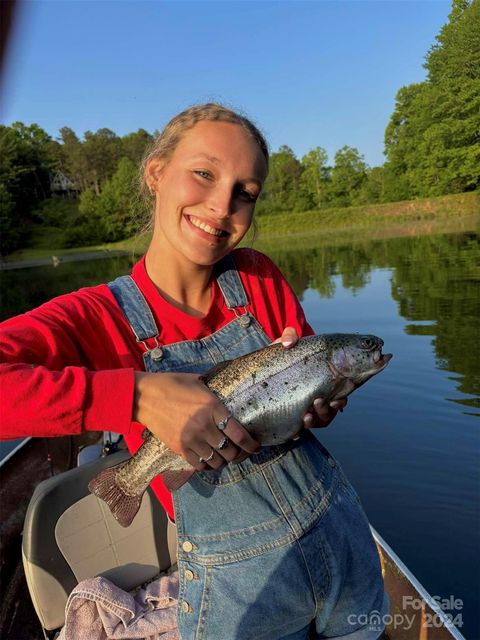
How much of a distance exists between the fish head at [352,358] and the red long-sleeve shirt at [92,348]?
244 millimetres

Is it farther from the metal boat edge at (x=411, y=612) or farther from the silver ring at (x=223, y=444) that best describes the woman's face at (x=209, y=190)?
the metal boat edge at (x=411, y=612)

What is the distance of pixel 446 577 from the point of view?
5.05 m

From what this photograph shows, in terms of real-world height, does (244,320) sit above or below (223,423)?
above

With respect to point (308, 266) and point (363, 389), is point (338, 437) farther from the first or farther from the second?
point (308, 266)

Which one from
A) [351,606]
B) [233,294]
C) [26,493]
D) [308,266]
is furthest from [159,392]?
[308,266]

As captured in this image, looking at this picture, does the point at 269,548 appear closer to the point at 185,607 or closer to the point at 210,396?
the point at 185,607

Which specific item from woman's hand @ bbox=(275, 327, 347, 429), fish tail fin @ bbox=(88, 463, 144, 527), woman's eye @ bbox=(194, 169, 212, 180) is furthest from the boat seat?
woman's eye @ bbox=(194, 169, 212, 180)

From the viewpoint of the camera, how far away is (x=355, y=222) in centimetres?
6188

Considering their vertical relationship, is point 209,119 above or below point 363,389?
above

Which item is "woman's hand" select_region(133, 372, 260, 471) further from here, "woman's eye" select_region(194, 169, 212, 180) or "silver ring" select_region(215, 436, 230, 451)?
"woman's eye" select_region(194, 169, 212, 180)

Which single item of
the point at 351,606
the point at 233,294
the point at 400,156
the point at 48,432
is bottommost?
the point at 351,606

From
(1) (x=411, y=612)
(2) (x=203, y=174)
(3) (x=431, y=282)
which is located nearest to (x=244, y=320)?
(2) (x=203, y=174)

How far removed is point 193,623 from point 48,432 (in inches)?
42.0

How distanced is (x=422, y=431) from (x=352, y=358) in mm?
6029
